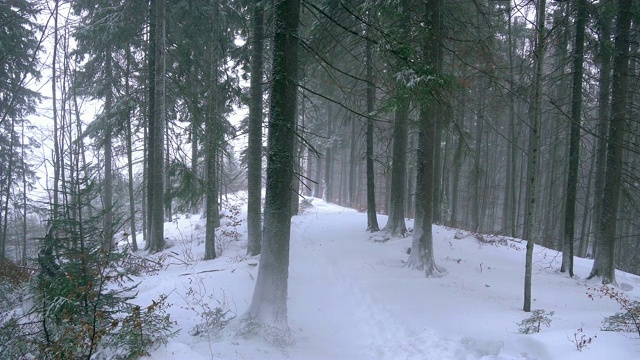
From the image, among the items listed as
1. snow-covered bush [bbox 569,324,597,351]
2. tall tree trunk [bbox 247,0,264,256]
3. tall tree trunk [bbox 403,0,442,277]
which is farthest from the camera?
tall tree trunk [bbox 247,0,264,256]

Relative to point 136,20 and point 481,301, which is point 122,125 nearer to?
point 136,20

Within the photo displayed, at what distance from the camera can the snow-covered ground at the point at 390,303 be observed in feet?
17.4

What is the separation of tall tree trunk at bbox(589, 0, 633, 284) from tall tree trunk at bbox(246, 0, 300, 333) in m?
9.38

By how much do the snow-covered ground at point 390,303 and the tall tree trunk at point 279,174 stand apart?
1.91ft

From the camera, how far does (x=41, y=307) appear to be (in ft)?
13.4

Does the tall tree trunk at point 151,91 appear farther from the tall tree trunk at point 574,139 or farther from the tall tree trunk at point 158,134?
the tall tree trunk at point 574,139

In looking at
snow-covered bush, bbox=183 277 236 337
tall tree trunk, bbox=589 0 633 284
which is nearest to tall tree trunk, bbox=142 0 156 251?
snow-covered bush, bbox=183 277 236 337

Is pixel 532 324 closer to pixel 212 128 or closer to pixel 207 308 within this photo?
pixel 207 308

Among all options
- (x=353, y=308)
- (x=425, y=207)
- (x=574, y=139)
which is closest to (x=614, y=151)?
(x=574, y=139)

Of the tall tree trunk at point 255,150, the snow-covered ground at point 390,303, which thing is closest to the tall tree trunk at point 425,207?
the snow-covered ground at point 390,303

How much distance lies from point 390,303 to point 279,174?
3.96 metres

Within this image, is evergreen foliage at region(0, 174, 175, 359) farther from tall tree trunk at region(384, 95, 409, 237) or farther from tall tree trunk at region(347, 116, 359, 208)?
tall tree trunk at region(347, 116, 359, 208)

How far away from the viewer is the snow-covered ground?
5301 mm

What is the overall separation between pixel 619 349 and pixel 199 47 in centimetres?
1455
